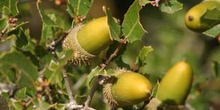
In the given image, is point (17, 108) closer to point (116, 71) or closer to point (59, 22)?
point (116, 71)

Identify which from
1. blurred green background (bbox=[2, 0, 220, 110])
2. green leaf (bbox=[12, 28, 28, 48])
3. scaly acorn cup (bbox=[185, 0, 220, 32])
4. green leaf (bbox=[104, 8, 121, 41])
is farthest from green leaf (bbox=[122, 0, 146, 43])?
blurred green background (bbox=[2, 0, 220, 110])

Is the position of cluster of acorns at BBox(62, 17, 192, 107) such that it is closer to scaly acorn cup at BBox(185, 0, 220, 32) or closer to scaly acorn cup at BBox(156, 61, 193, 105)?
scaly acorn cup at BBox(156, 61, 193, 105)

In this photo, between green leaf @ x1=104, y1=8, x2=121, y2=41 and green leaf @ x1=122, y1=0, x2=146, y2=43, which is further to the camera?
green leaf @ x1=122, y1=0, x2=146, y2=43

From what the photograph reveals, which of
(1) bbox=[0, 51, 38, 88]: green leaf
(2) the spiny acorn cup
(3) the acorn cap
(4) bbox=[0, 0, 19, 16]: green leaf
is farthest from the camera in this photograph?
(4) bbox=[0, 0, 19, 16]: green leaf

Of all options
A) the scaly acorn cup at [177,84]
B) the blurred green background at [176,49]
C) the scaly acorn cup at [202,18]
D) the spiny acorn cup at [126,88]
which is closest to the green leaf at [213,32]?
the scaly acorn cup at [202,18]

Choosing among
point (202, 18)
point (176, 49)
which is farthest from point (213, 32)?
point (176, 49)

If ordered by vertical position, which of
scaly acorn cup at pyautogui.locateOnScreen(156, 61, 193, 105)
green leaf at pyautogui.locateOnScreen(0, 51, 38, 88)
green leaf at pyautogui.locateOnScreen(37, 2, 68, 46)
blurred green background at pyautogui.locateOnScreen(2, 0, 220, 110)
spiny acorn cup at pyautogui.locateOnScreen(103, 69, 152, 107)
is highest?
green leaf at pyautogui.locateOnScreen(0, 51, 38, 88)

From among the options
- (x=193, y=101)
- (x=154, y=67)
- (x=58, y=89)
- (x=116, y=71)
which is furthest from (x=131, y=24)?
(x=154, y=67)
